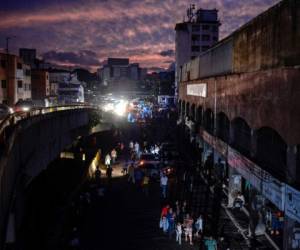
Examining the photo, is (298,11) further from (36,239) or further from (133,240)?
(36,239)

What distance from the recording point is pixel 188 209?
74.1ft

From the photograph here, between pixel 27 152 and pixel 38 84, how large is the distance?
6919 cm

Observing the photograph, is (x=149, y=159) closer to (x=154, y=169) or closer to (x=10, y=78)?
(x=154, y=169)

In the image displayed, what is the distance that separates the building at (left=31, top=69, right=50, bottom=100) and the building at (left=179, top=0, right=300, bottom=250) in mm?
59867

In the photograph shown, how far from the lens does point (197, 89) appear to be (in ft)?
127

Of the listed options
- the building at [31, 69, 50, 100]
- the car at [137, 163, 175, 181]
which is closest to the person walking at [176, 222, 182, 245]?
the car at [137, 163, 175, 181]

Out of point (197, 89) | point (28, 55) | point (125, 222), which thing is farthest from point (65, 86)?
point (125, 222)

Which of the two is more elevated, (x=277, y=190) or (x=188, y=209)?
(x=277, y=190)

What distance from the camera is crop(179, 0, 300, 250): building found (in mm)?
14898

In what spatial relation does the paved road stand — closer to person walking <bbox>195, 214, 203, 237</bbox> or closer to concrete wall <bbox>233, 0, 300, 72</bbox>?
person walking <bbox>195, 214, 203, 237</bbox>

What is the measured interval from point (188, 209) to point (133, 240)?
187 inches

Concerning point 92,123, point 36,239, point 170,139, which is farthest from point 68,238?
point 92,123

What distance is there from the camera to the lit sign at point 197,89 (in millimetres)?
34688

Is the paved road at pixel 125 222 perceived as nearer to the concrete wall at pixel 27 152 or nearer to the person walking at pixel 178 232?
the person walking at pixel 178 232
